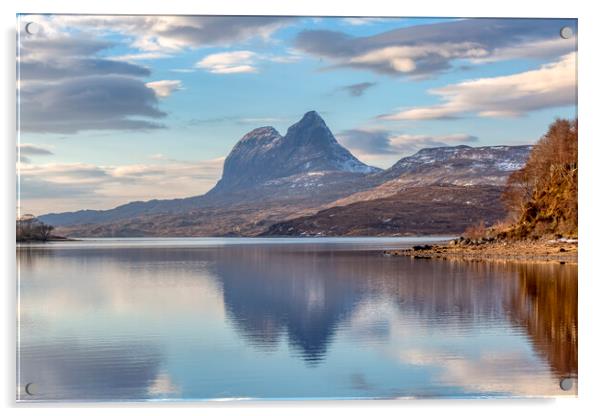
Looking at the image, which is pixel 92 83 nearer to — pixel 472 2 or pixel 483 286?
pixel 472 2

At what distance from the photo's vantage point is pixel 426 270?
54.7 feet

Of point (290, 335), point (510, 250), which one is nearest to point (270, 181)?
point (290, 335)

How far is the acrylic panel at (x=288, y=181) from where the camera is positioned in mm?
8281

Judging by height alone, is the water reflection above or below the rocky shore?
below

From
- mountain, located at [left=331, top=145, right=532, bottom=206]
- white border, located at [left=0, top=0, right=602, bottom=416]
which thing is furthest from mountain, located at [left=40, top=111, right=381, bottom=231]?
white border, located at [left=0, top=0, right=602, bottom=416]

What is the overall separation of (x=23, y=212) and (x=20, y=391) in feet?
6.08

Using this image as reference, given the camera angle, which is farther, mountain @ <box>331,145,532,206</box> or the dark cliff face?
mountain @ <box>331,145,532,206</box>

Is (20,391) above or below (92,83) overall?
below

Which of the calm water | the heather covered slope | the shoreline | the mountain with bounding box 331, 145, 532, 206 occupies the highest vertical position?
the mountain with bounding box 331, 145, 532, 206

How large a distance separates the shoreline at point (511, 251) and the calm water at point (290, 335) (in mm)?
306

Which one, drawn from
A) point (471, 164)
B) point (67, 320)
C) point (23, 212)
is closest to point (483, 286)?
point (471, 164)

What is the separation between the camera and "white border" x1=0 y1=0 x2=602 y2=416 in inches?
307

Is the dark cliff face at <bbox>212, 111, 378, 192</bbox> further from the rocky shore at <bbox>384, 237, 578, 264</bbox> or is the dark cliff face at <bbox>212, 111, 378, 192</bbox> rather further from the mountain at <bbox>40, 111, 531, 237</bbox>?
the rocky shore at <bbox>384, 237, 578, 264</bbox>

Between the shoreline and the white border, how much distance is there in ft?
10.3
